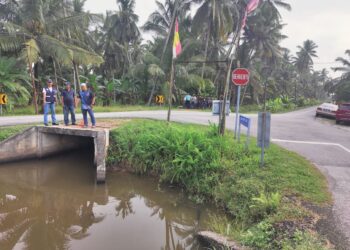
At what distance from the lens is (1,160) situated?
32.9ft

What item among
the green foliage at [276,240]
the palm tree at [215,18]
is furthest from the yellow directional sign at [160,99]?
the green foliage at [276,240]

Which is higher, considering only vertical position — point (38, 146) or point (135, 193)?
point (38, 146)

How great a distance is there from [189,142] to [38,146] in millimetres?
5456

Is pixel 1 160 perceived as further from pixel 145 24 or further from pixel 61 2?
pixel 145 24

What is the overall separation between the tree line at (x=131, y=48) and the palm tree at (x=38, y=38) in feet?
0.16

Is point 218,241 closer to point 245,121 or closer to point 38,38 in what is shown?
point 245,121

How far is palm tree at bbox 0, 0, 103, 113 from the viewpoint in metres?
15.5

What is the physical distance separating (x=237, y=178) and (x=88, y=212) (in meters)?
3.55

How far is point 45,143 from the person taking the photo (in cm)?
1092

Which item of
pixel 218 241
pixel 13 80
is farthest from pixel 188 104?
pixel 218 241

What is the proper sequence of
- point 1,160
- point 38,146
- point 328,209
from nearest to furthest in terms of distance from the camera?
point 328,209 → point 1,160 → point 38,146

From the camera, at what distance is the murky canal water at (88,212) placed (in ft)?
19.0

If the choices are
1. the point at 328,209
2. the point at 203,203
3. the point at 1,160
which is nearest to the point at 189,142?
the point at 203,203

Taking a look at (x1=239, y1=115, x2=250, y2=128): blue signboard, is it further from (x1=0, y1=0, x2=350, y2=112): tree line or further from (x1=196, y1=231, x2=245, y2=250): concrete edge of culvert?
(x1=196, y1=231, x2=245, y2=250): concrete edge of culvert
